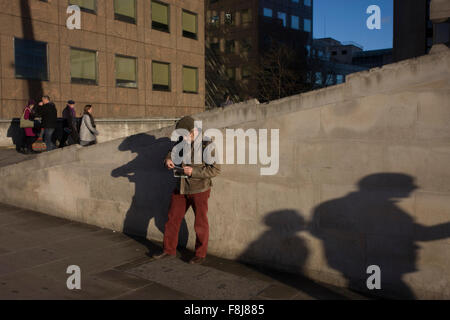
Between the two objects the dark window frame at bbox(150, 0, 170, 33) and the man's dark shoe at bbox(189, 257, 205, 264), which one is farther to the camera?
the dark window frame at bbox(150, 0, 170, 33)

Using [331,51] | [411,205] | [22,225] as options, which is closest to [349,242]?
[411,205]

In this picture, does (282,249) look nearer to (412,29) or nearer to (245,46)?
(412,29)

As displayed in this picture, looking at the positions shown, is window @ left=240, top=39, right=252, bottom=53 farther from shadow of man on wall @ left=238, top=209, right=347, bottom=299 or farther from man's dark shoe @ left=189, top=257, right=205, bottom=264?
man's dark shoe @ left=189, top=257, right=205, bottom=264

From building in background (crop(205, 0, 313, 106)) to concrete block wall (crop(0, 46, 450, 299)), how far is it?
35.3 metres

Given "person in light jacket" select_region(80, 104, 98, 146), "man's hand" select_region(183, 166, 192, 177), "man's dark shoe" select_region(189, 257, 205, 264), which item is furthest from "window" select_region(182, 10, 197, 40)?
"man's dark shoe" select_region(189, 257, 205, 264)

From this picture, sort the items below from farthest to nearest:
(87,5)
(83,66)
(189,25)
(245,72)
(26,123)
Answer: (245,72)
(189,25)
(87,5)
(83,66)
(26,123)

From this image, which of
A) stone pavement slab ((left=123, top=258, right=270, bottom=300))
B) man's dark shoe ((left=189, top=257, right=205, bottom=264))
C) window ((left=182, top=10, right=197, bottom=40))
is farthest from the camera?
window ((left=182, top=10, right=197, bottom=40))

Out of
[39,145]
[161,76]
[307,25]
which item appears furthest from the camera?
[307,25]

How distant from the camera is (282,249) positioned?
5074 millimetres

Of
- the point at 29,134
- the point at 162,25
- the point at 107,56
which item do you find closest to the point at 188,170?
the point at 29,134

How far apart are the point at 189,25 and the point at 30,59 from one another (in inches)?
417

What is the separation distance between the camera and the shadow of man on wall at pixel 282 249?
193 inches

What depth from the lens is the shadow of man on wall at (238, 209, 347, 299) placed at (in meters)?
4.90

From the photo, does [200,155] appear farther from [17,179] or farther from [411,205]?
[17,179]
